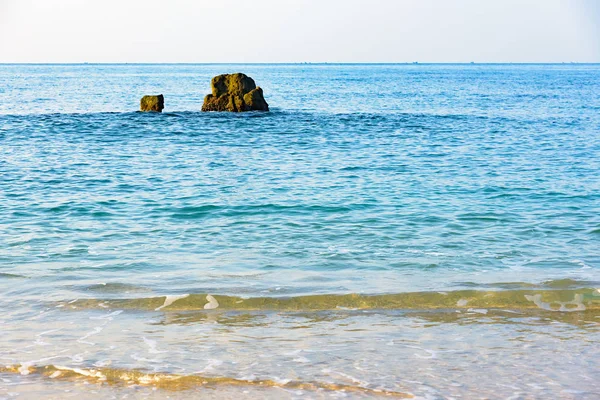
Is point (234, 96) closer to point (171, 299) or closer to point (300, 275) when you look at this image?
point (300, 275)

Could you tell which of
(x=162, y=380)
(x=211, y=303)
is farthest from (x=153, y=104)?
(x=162, y=380)

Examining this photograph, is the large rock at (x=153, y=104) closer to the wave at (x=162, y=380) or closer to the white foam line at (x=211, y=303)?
the white foam line at (x=211, y=303)

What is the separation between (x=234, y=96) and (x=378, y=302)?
117ft

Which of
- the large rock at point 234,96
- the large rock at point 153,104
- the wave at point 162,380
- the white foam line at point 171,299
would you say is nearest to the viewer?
the wave at point 162,380

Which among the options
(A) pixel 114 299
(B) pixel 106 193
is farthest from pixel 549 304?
(B) pixel 106 193

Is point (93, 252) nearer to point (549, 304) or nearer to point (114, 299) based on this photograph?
point (114, 299)

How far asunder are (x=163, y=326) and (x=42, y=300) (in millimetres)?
2094

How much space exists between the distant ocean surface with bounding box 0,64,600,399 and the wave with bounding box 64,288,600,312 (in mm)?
33

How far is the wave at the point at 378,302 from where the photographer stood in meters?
9.37

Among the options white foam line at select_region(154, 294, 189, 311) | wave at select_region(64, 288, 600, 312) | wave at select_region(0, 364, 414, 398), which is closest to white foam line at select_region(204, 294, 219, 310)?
wave at select_region(64, 288, 600, 312)

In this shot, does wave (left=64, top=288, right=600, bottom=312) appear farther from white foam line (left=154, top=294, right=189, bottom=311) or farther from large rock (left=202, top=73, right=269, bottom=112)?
large rock (left=202, top=73, right=269, bottom=112)

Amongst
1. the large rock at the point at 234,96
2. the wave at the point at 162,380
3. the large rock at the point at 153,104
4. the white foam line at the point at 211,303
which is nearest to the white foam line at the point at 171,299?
the white foam line at the point at 211,303

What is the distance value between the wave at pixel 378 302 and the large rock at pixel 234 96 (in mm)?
34476

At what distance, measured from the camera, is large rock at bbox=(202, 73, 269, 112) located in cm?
4356
